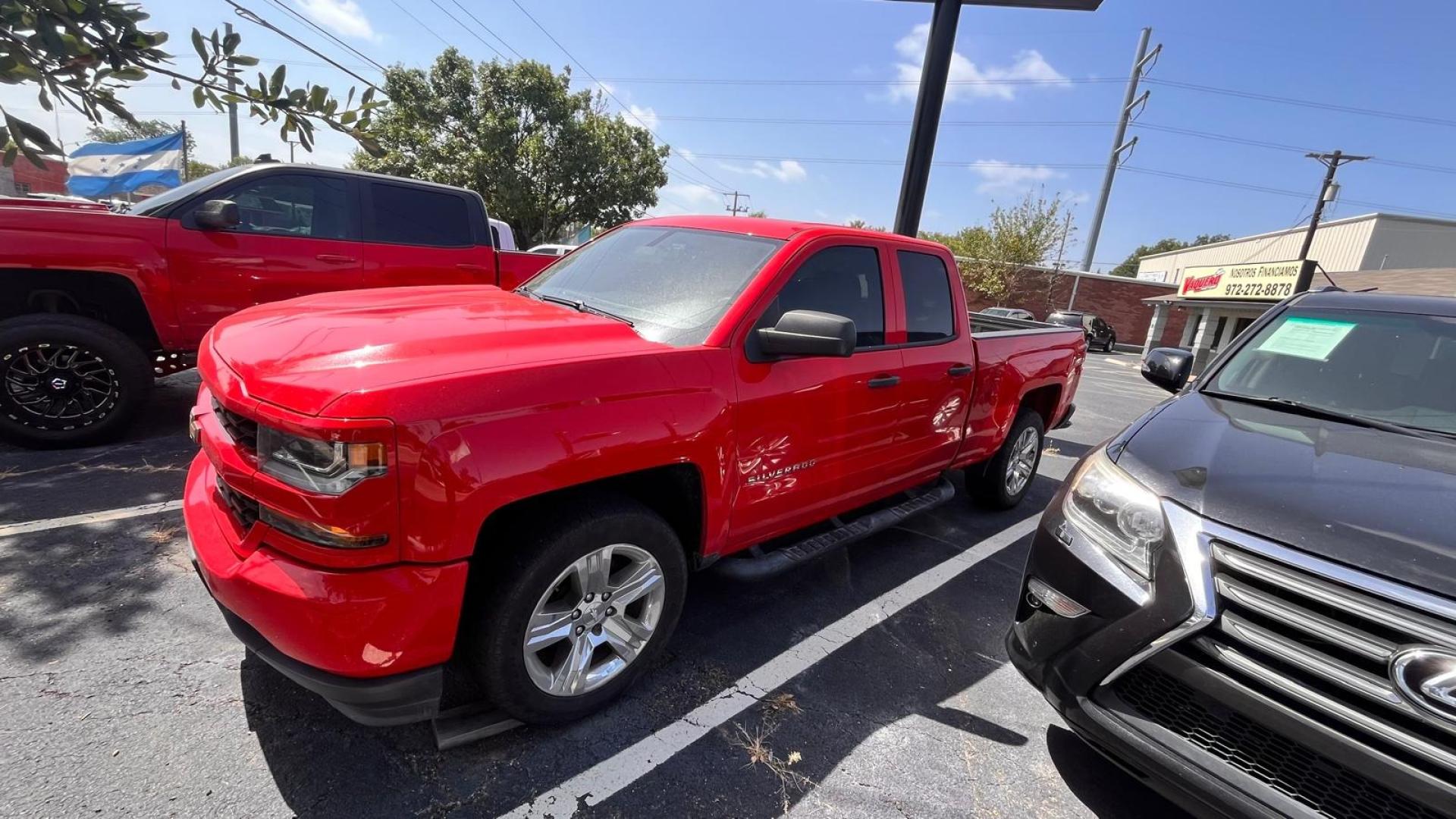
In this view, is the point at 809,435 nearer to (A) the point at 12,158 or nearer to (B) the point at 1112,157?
(A) the point at 12,158

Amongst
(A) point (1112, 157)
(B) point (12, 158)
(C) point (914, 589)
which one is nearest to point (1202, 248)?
(A) point (1112, 157)

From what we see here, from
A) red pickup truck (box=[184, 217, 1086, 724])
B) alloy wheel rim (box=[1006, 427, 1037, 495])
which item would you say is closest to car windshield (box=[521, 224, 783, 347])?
red pickup truck (box=[184, 217, 1086, 724])

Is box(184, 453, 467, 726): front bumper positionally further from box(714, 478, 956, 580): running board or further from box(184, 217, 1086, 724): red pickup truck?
box(714, 478, 956, 580): running board

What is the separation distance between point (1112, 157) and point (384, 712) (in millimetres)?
44220

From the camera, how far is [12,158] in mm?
3016

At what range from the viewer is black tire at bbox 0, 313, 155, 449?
400cm

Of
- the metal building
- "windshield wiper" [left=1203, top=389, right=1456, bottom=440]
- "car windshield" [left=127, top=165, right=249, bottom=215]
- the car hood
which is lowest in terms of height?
the car hood

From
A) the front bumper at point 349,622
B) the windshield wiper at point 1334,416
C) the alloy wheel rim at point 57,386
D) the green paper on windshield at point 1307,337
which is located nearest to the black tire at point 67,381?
the alloy wheel rim at point 57,386

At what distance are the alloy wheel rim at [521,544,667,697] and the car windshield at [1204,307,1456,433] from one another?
9.16 feet

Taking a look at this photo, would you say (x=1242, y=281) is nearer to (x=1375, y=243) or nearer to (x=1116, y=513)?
(x=1375, y=243)

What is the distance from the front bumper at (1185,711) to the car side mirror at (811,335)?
105 cm

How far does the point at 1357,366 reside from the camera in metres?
2.88

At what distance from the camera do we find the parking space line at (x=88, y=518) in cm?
314

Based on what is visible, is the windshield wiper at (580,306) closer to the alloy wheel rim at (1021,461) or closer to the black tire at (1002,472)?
the black tire at (1002,472)
